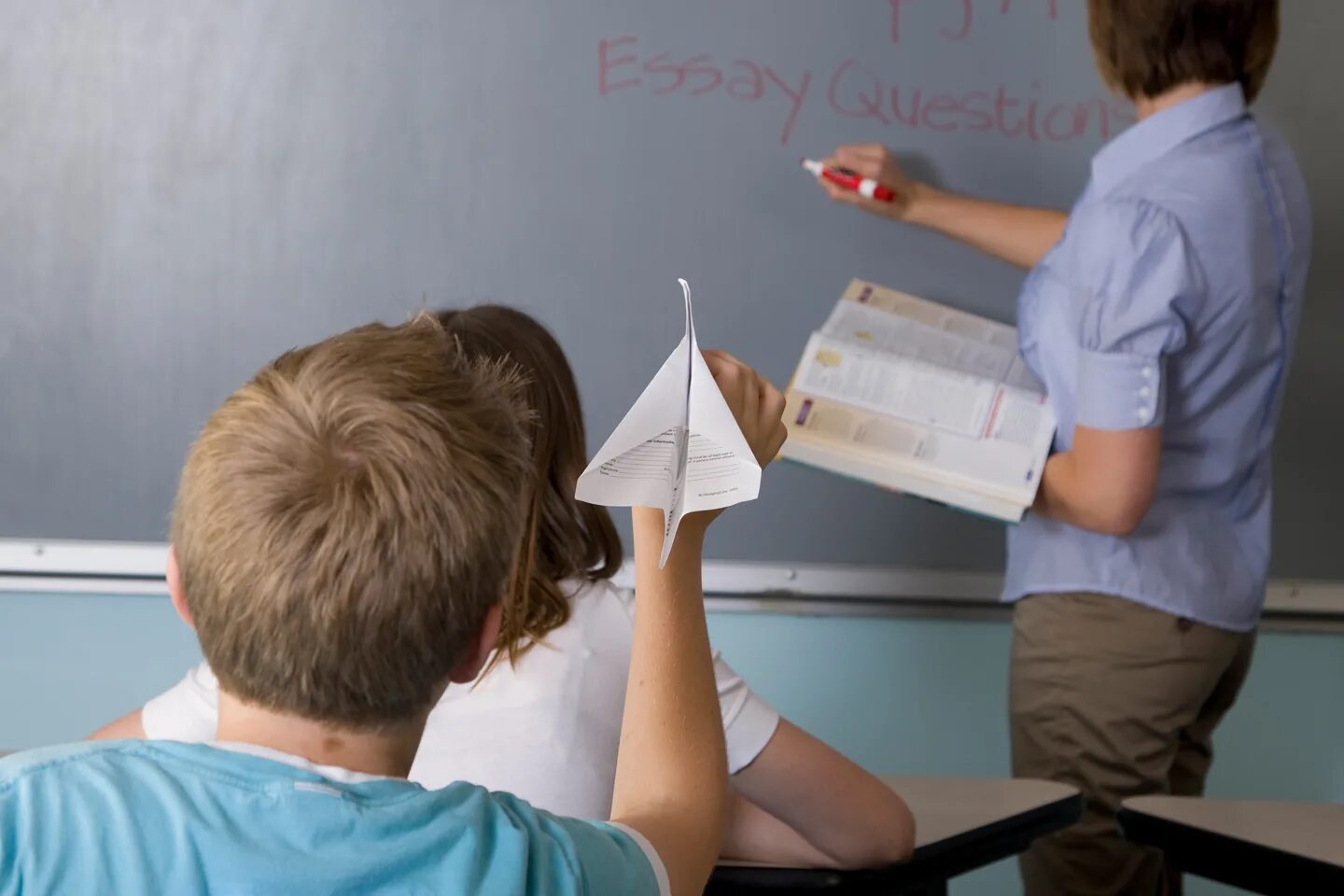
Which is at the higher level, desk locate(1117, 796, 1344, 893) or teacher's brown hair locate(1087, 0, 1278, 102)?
teacher's brown hair locate(1087, 0, 1278, 102)

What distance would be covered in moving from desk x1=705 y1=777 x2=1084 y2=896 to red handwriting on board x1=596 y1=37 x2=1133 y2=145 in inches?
40.1

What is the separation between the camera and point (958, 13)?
2129 millimetres

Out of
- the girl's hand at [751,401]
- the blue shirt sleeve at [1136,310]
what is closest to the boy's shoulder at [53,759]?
the girl's hand at [751,401]

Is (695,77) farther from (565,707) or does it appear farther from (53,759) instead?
(53,759)

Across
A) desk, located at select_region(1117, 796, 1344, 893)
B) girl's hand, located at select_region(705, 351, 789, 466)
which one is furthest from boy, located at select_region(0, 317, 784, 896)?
desk, located at select_region(1117, 796, 1344, 893)

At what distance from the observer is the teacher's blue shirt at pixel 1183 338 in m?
1.59

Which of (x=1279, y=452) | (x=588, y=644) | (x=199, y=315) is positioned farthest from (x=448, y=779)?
(x=1279, y=452)

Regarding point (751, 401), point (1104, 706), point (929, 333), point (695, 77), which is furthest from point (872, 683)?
point (751, 401)

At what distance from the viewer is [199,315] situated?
218 centimetres

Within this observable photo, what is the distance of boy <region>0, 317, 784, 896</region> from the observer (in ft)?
2.09

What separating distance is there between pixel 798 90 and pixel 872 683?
37.0 inches

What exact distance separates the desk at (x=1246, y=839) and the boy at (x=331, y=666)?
839 millimetres

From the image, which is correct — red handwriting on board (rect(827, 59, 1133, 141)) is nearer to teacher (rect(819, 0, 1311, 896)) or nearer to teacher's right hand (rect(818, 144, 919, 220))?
teacher's right hand (rect(818, 144, 919, 220))

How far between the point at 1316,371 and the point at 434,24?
146 cm
